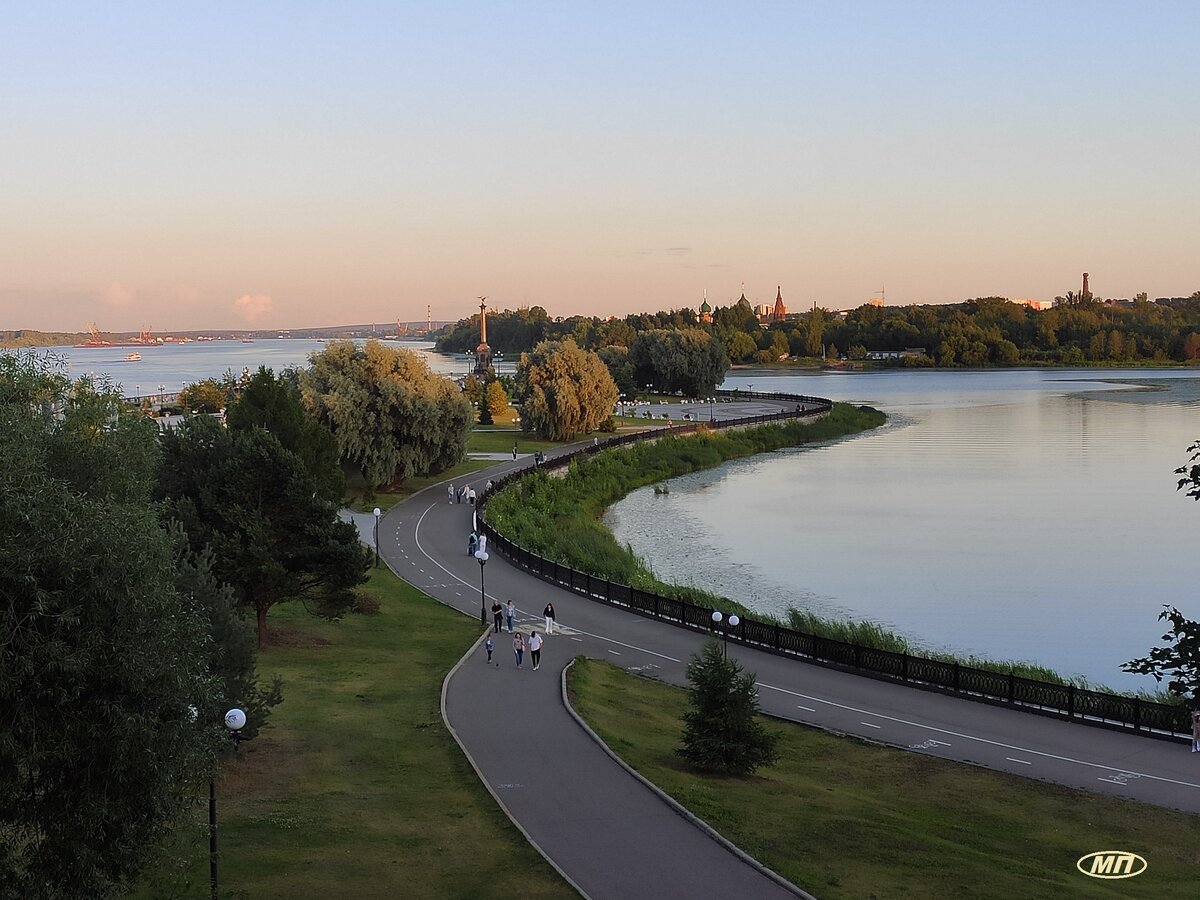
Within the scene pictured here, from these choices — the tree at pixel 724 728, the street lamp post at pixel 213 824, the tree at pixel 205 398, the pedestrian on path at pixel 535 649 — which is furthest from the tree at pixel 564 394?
the street lamp post at pixel 213 824

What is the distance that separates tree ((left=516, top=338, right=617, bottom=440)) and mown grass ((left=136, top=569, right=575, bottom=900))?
5354cm

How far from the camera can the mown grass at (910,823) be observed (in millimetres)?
14969

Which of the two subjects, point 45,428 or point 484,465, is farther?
point 484,465

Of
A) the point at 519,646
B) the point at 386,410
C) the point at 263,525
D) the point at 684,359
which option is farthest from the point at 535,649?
the point at 684,359

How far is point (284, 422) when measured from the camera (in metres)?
36.8

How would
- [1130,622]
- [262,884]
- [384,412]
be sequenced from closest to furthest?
1. [262,884]
2. [1130,622]
3. [384,412]

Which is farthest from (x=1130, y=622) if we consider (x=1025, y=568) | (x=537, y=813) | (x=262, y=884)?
(x=262, y=884)

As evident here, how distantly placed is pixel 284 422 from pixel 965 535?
93.7 ft

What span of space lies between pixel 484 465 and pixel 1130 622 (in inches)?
1507

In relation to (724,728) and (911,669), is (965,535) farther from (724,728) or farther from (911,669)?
(724,728)

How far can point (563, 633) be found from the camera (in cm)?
3042

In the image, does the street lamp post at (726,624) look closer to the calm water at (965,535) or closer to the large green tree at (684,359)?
the calm water at (965,535)

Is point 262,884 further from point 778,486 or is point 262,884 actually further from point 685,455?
point 685,455

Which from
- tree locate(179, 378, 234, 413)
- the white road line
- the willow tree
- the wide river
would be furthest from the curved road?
tree locate(179, 378, 234, 413)
